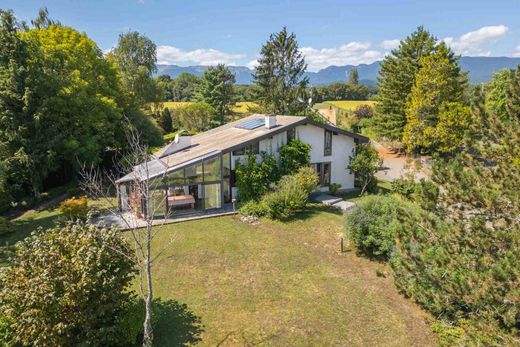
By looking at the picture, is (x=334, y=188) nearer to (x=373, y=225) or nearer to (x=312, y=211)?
(x=312, y=211)

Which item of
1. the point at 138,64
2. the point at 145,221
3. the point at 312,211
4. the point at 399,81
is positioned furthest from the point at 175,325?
the point at 138,64

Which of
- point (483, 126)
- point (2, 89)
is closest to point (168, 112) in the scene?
point (2, 89)

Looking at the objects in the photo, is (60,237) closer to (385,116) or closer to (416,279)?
(416,279)

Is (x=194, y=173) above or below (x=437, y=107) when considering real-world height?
below

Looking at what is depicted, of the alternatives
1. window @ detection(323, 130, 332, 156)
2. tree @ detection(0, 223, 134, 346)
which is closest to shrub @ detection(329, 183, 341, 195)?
window @ detection(323, 130, 332, 156)

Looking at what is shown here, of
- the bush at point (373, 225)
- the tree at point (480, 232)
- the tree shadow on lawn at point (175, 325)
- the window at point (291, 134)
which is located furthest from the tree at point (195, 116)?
the tree at point (480, 232)

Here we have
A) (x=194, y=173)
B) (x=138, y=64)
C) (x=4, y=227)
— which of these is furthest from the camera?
(x=138, y=64)
